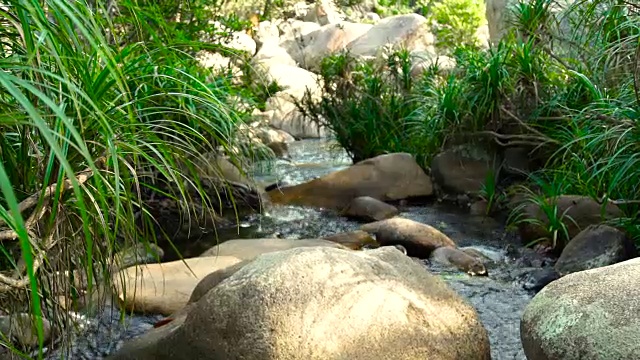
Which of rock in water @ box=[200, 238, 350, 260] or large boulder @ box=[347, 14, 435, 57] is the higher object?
large boulder @ box=[347, 14, 435, 57]

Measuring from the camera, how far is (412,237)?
5.67 meters

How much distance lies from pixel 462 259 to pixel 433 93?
2936 millimetres

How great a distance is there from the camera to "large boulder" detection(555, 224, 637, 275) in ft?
15.1

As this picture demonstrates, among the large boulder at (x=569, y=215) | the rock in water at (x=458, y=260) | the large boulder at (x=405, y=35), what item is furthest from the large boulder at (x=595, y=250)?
the large boulder at (x=405, y=35)

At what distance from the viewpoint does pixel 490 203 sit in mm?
6742

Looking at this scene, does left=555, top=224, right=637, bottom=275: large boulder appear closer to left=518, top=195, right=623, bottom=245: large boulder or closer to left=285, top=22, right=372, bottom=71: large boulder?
left=518, top=195, right=623, bottom=245: large boulder

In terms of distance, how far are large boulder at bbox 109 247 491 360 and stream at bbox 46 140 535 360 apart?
0.37 meters

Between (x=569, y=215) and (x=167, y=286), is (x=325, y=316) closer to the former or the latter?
(x=167, y=286)

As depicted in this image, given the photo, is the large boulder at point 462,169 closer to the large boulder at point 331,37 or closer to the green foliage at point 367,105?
the green foliage at point 367,105

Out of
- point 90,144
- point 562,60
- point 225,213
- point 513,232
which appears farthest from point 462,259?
point 90,144

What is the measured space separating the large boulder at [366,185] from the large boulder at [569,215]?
2.10 metres

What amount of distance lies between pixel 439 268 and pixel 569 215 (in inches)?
42.2

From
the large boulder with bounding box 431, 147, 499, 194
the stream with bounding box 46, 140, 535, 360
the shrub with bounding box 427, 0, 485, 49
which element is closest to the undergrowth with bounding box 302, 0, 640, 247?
the large boulder with bounding box 431, 147, 499, 194

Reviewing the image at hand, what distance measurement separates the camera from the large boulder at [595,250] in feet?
15.1
